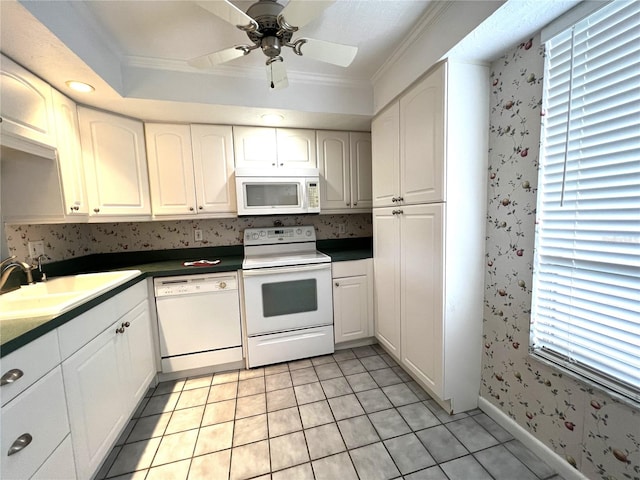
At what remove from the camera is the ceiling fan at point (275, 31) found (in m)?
1.01

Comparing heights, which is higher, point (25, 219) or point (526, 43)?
point (526, 43)

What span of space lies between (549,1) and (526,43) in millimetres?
230

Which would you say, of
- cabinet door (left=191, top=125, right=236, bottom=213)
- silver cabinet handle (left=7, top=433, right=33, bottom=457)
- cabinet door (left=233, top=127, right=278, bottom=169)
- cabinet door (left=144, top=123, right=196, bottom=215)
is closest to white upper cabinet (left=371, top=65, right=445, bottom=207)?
cabinet door (left=233, top=127, right=278, bottom=169)

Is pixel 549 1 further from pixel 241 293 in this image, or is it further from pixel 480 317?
pixel 241 293

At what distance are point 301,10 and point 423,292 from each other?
1.60 meters

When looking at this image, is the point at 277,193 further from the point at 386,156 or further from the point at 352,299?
the point at 352,299

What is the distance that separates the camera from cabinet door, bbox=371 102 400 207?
1.86 m

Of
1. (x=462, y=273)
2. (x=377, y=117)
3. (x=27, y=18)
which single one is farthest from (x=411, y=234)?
(x=27, y=18)

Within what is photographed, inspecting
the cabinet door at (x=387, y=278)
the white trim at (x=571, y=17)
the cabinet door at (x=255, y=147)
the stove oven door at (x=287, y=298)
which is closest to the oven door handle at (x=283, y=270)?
the stove oven door at (x=287, y=298)

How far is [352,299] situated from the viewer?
236cm

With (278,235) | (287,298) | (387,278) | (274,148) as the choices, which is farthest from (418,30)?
(287,298)

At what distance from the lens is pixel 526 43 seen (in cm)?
125

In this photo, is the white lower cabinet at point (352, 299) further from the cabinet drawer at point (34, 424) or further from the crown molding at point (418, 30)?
the cabinet drawer at point (34, 424)

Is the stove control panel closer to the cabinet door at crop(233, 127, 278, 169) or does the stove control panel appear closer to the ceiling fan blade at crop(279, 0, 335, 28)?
the cabinet door at crop(233, 127, 278, 169)
